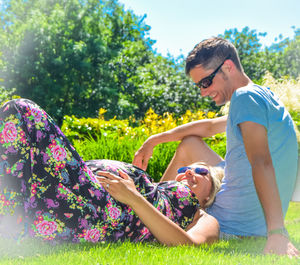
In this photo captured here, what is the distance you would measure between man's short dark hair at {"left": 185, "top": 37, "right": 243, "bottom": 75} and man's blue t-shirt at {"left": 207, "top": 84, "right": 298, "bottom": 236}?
52 cm

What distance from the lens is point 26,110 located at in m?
2.59

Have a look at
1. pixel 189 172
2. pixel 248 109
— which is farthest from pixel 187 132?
pixel 248 109

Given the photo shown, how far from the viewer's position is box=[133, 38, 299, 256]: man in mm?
2605

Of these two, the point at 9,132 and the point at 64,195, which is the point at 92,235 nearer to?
the point at 64,195

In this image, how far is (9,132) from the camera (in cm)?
254

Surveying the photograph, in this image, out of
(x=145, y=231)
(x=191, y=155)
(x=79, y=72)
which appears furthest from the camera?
(x=79, y=72)

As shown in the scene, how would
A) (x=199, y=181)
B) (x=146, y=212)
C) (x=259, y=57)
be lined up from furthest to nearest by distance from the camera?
(x=259, y=57)
(x=199, y=181)
(x=146, y=212)

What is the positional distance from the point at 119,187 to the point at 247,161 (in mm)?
1224

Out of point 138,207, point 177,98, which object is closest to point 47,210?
point 138,207

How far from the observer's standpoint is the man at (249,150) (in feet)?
8.55

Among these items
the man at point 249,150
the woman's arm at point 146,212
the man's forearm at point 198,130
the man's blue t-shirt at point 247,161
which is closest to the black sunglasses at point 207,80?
the man at point 249,150

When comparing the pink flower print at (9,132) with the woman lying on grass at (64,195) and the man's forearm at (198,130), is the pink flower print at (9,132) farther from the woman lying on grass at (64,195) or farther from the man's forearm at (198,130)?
the man's forearm at (198,130)

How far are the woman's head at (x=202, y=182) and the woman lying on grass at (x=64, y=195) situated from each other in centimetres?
42

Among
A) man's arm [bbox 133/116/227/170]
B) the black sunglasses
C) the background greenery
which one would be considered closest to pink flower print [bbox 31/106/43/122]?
the black sunglasses
